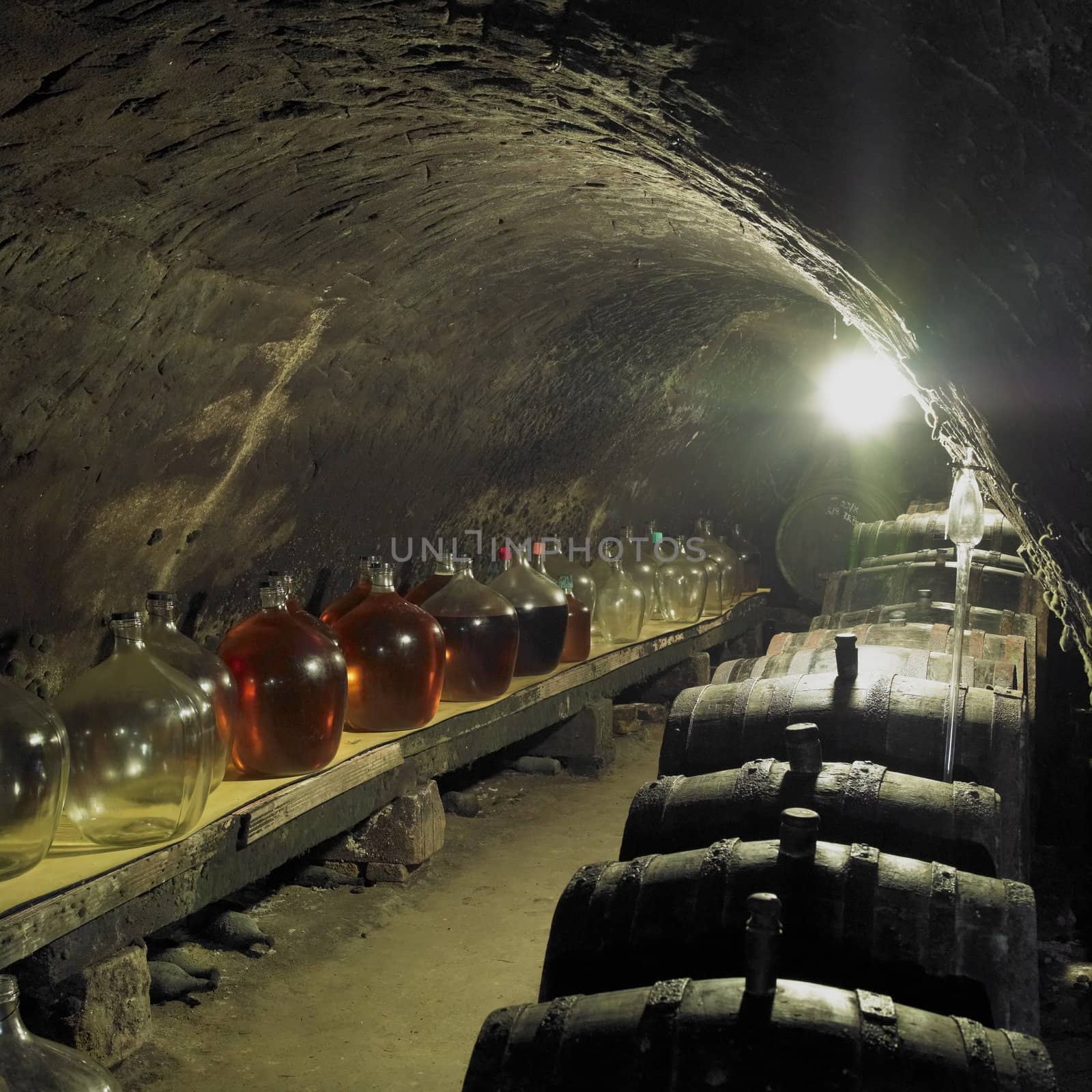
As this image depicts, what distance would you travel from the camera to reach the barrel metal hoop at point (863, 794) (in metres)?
2.35

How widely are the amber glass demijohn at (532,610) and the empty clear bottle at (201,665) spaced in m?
1.49

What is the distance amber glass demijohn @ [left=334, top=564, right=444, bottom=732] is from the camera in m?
2.93

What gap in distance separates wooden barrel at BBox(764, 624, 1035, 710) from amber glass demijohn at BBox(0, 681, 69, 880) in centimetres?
277

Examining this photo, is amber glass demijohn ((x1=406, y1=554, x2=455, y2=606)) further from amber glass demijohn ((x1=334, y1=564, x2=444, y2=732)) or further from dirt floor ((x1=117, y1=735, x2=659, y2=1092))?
dirt floor ((x1=117, y1=735, x2=659, y2=1092))

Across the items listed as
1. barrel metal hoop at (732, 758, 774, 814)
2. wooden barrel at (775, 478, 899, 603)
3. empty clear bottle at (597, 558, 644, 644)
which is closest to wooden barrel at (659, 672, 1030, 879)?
barrel metal hoop at (732, 758, 774, 814)

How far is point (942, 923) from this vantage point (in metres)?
1.88

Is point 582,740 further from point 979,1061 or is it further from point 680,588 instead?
point 979,1061

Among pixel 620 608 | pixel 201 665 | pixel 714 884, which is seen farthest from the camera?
pixel 620 608

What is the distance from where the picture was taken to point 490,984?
334 centimetres

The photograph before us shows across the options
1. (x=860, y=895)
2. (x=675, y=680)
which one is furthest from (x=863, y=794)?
(x=675, y=680)

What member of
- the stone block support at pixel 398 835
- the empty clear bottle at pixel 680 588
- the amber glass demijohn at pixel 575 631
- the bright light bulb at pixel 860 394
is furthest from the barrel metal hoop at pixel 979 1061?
the bright light bulb at pixel 860 394

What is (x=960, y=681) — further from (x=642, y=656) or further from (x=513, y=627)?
(x=642, y=656)

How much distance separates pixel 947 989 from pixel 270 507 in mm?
2393

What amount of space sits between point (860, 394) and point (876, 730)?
5.40m
